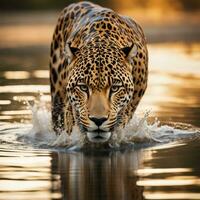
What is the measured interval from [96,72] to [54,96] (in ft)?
5.37

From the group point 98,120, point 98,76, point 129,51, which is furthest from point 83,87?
point 129,51

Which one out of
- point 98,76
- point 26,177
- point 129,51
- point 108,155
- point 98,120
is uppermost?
point 129,51

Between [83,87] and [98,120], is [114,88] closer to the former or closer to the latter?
[83,87]

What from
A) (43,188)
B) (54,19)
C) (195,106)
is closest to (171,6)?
(54,19)

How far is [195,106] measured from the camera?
15.3 metres

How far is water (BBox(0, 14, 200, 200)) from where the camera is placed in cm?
940

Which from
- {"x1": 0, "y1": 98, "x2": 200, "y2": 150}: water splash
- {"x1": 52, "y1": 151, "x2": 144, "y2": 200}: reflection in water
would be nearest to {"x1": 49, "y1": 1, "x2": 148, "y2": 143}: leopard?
{"x1": 0, "y1": 98, "x2": 200, "y2": 150}: water splash

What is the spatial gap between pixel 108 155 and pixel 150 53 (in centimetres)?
1458

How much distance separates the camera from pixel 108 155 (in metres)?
11.3

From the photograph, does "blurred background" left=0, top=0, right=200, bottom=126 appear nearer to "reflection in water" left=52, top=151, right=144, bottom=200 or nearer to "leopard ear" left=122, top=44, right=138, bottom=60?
"leopard ear" left=122, top=44, right=138, bottom=60

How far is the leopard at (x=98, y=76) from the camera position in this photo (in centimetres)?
1113

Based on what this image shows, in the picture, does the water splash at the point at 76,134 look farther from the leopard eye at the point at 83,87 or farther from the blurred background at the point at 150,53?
the blurred background at the point at 150,53

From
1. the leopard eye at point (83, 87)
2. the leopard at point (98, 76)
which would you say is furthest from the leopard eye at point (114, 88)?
the leopard eye at point (83, 87)

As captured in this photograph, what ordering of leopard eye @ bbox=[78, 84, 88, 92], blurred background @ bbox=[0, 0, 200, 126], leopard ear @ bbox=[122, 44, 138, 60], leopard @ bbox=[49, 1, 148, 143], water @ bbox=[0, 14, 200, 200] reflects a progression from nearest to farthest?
water @ bbox=[0, 14, 200, 200], leopard @ bbox=[49, 1, 148, 143], leopard eye @ bbox=[78, 84, 88, 92], leopard ear @ bbox=[122, 44, 138, 60], blurred background @ bbox=[0, 0, 200, 126]
